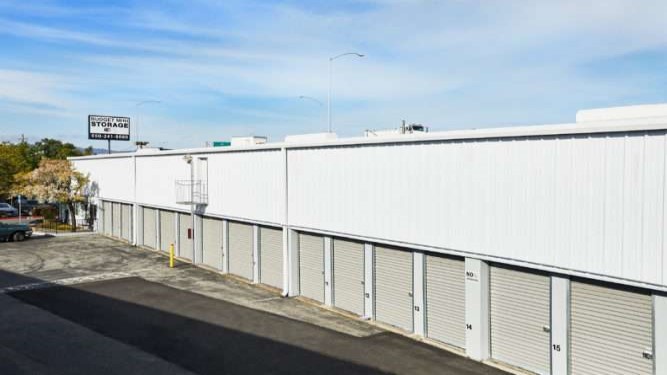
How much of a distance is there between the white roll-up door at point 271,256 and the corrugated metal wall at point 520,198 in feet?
13.0

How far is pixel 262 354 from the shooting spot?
14.3 m

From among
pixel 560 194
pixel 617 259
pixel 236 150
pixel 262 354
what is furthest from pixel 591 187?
pixel 236 150

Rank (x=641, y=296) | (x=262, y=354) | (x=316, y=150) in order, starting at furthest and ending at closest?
(x=316, y=150) < (x=262, y=354) < (x=641, y=296)

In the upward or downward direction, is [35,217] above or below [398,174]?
below

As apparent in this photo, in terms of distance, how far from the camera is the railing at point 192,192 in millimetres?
26781

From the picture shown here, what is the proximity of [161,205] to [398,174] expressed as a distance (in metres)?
18.7

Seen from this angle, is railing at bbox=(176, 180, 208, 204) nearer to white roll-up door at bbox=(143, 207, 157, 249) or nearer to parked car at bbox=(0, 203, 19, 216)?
white roll-up door at bbox=(143, 207, 157, 249)

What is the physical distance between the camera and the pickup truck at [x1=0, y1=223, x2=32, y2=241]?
34.8 metres

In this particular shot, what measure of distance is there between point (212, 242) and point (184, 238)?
3.23 m

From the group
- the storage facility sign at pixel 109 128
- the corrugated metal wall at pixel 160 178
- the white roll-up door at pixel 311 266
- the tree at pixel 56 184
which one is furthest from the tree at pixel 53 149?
the white roll-up door at pixel 311 266

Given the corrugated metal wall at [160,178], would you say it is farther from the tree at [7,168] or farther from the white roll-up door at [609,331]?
the tree at [7,168]

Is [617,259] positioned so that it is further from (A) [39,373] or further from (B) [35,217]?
(B) [35,217]

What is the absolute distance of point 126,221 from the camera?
36.3 metres

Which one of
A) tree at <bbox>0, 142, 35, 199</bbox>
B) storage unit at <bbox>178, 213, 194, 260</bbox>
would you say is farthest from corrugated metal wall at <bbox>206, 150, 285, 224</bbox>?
tree at <bbox>0, 142, 35, 199</bbox>
